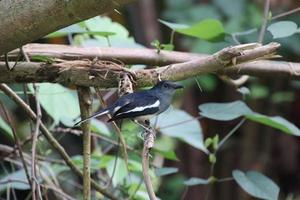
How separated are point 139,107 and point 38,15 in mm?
383

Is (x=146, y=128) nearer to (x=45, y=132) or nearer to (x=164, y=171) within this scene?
(x=45, y=132)

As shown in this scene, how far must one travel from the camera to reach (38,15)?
138 cm

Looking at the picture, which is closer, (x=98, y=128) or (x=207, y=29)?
(x=207, y=29)

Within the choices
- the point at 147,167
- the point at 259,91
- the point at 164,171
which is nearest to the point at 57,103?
the point at 164,171

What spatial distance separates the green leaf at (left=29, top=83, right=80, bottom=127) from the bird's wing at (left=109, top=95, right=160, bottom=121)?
60 centimetres

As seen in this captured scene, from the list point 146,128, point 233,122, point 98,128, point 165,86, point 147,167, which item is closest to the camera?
point 147,167

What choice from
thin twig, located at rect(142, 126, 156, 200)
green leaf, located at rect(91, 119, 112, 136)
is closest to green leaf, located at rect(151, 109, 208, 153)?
green leaf, located at rect(91, 119, 112, 136)

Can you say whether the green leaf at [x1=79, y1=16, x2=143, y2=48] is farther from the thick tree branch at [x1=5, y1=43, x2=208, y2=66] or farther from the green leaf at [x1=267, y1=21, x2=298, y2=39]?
the green leaf at [x1=267, y1=21, x2=298, y2=39]

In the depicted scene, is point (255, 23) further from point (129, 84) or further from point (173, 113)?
point (129, 84)

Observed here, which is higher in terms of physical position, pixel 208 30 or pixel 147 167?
pixel 208 30

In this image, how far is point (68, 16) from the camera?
1353mm

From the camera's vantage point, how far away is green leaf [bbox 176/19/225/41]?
2178 mm

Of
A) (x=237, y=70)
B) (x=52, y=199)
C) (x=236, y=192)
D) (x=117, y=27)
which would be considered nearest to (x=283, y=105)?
(x=236, y=192)

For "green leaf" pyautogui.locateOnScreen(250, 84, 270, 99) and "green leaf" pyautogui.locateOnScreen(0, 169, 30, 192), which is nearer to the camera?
"green leaf" pyautogui.locateOnScreen(0, 169, 30, 192)
